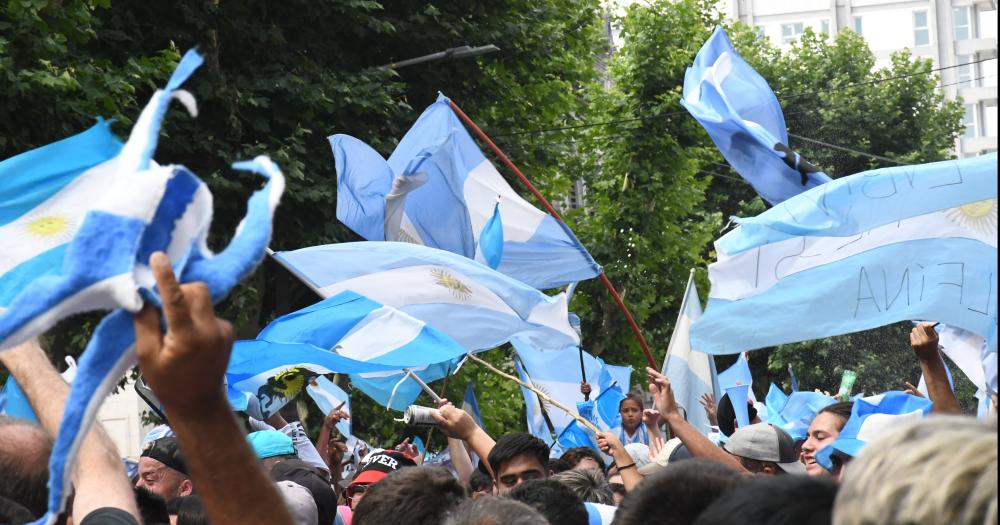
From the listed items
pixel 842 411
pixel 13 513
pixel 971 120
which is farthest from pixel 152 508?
pixel 971 120

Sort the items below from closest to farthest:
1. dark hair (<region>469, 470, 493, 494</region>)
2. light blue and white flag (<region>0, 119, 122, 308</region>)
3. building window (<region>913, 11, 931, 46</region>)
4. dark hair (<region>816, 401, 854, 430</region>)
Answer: light blue and white flag (<region>0, 119, 122, 308</region>)
dark hair (<region>816, 401, 854, 430</region>)
dark hair (<region>469, 470, 493, 494</region>)
building window (<region>913, 11, 931, 46</region>)

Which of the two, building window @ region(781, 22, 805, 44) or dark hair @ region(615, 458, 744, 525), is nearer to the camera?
dark hair @ region(615, 458, 744, 525)

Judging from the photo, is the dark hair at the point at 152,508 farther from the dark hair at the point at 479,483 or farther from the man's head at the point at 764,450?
the dark hair at the point at 479,483

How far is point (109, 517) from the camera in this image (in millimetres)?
2738

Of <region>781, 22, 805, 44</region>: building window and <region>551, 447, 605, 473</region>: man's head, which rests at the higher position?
<region>551, 447, 605, 473</region>: man's head

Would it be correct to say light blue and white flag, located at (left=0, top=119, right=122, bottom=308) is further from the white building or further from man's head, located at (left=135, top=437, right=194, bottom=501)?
the white building

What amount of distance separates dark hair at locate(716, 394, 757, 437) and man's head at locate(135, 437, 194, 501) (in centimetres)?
581

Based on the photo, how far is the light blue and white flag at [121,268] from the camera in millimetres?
1994

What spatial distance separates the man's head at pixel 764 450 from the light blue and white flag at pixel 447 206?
4.97 metres

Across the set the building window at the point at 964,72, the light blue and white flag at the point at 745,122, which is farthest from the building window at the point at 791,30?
the light blue and white flag at the point at 745,122

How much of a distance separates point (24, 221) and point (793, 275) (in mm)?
3470

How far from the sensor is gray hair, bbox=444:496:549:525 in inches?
129

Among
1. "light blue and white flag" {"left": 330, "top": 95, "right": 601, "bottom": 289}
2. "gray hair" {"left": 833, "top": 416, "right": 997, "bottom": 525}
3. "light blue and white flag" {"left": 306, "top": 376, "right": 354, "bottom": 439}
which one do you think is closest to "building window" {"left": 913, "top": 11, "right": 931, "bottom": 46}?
"light blue and white flag" {"left": 330, "top": 95, "right": 601, "bottom": 289}

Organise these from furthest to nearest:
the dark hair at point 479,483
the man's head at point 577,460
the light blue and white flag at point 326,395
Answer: the light blue and white flag at point 326,395 < the man's head at point 577,460 < the dark hair at point 479,483
